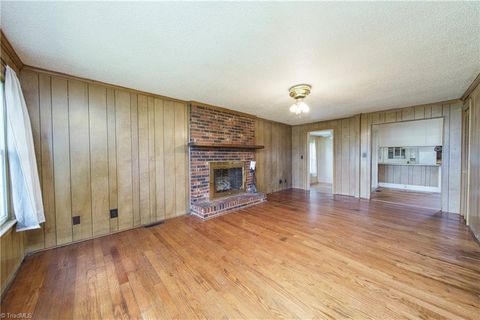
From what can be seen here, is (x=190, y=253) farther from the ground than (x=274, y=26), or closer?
closer

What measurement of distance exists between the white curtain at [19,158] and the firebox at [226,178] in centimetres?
265

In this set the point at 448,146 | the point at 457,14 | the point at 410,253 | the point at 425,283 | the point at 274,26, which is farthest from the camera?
the point at 448,146

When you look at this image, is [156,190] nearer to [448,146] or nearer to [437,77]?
[437,77]

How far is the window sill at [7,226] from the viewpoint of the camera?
166 cm

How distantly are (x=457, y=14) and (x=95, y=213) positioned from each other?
457 cm

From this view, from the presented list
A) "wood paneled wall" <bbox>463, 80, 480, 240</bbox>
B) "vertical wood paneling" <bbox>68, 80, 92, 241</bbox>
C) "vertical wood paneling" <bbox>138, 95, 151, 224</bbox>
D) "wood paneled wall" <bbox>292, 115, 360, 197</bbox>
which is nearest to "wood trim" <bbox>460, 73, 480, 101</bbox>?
"wood paneled wall" <bbox>463, 80, 480, 240</bbox>

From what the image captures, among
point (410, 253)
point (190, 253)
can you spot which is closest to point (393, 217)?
point (410, 253)

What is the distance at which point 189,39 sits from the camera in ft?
5.67

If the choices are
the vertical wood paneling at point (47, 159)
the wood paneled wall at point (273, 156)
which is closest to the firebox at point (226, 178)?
the wood paneled wall at point (273, 156)

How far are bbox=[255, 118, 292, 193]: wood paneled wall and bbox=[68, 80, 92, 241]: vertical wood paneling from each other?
386cm

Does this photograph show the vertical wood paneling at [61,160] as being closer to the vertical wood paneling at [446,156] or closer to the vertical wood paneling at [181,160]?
the vertical wood paneling at [181,160]

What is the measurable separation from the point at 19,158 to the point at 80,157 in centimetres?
71

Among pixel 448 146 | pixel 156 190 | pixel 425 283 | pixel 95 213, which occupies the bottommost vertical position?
pixel 425 283

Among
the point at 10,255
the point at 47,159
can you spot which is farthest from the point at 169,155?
the point at 10,255
